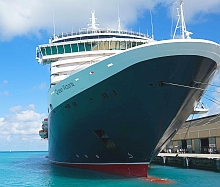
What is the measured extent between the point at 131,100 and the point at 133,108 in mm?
507

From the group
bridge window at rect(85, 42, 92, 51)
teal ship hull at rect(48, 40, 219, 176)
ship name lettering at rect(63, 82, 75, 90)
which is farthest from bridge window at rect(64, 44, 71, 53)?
ship name lettering at rect(63, 82, 75, 90)

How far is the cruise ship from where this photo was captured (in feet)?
46.9

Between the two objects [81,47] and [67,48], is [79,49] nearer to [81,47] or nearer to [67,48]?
[81,47]

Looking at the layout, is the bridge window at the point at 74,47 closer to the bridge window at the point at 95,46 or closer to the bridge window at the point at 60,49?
the bridge window at the point at 60,49

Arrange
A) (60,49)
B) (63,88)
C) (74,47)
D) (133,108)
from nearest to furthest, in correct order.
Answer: (133,108), (63,88), (74,47), (60,49)

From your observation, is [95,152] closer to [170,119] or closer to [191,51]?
[170,119]

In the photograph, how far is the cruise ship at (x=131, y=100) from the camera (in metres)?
14.3

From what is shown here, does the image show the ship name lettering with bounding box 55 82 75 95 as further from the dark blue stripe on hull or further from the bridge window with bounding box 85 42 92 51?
the bridge window with bounding box 85 42 92 51

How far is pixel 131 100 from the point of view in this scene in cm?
1555

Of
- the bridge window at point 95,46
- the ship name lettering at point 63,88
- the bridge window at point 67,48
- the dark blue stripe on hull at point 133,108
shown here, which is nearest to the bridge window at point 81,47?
the bridge window at point 95,46

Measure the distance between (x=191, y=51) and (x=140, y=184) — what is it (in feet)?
25.8

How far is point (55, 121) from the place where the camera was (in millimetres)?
21969

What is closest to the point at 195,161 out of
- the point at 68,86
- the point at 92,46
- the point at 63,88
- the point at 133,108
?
the point at 92,46

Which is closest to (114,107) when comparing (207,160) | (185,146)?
(207,160)
